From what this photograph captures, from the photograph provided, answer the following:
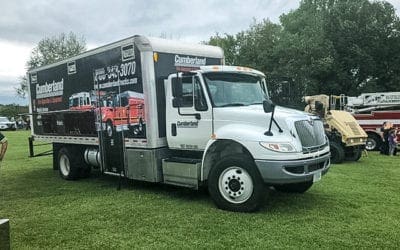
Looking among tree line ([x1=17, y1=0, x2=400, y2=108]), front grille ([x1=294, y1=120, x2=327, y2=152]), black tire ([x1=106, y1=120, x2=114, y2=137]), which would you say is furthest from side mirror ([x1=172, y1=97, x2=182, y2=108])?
tree line ([x1=17, y1=0, x2=400, y2=108])

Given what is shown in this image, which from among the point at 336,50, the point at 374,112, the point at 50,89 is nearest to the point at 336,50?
the point at 336,50

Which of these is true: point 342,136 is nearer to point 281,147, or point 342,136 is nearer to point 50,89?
point 281,147

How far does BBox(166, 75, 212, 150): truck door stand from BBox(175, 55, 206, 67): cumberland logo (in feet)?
2.76

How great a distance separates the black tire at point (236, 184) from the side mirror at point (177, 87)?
161 centimetres

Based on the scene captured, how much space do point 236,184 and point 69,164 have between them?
5.73 m

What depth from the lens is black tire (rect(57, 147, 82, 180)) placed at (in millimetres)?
11898

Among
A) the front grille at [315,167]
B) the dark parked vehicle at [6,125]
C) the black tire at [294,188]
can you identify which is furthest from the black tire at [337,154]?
the dark parked vehicle at [6,125]

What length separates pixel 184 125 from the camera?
8852mm

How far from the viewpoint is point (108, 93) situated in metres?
10.3

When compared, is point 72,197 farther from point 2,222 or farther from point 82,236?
point 2,222

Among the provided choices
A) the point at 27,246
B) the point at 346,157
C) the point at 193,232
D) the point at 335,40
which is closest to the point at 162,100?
the point at 193,232

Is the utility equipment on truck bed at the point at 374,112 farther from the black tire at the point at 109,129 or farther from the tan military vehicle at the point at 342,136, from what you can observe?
the black tire at the point at 109,129

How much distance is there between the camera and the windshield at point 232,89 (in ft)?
27.9

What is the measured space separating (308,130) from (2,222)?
5317 mm
